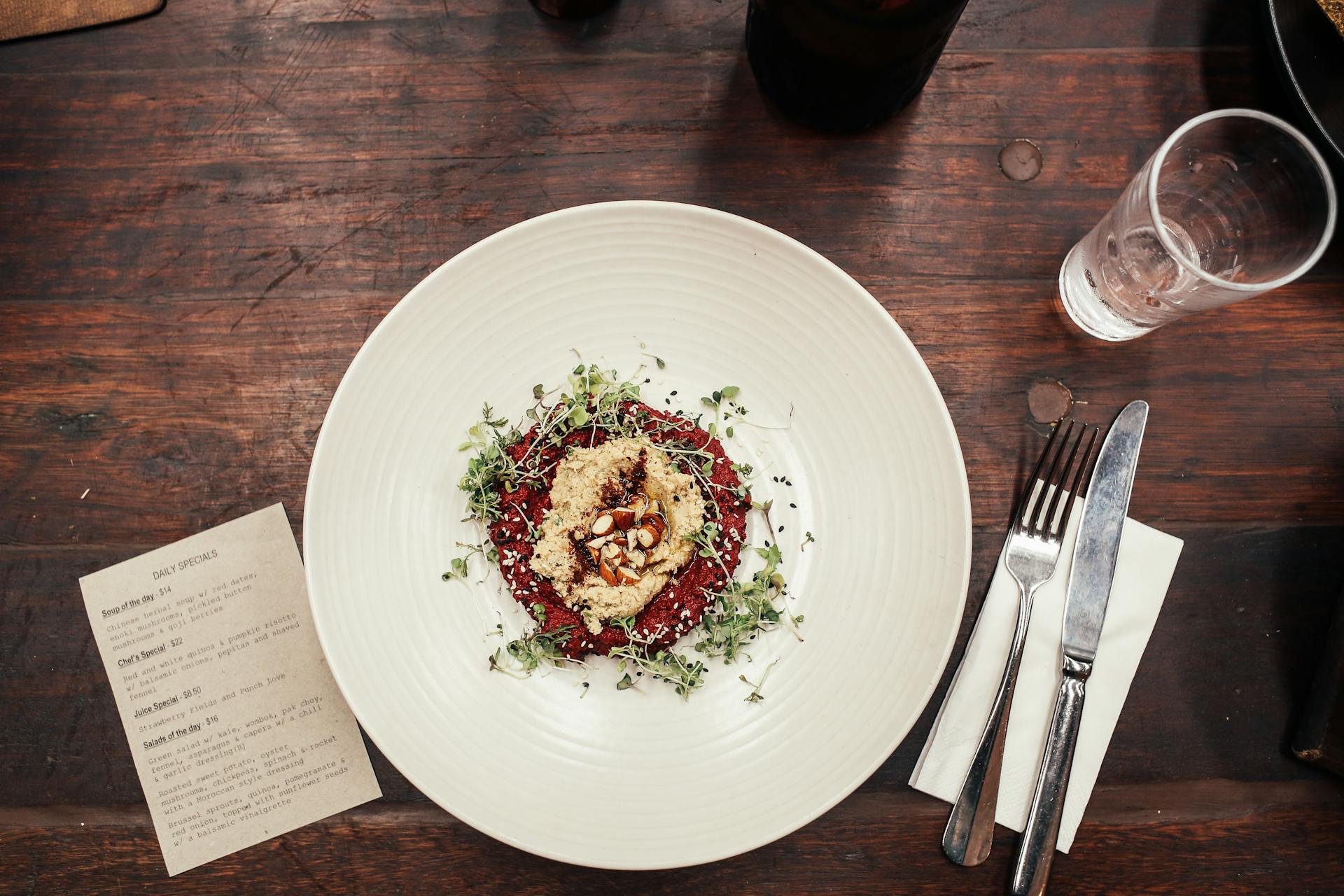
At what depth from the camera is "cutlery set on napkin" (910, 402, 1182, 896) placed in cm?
128

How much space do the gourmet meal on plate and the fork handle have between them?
0.36m

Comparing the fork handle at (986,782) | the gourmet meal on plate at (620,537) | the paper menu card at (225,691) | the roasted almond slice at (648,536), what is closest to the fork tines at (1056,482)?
the fork handle at (986,782)

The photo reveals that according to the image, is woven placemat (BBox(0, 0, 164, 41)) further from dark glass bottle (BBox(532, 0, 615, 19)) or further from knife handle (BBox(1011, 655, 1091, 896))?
knife handle (BBox(1011, 655, 1091, 896))

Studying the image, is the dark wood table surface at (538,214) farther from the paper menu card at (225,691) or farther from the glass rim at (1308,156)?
the glass rim at (1308,156)

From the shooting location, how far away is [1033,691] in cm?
131

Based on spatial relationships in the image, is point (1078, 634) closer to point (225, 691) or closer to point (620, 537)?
point (620, 537)

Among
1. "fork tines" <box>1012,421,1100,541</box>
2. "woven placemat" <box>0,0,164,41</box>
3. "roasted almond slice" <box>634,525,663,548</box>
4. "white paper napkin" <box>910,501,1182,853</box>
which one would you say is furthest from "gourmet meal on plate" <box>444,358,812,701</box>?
"woven placemat" <box>0,0,164,41</box>

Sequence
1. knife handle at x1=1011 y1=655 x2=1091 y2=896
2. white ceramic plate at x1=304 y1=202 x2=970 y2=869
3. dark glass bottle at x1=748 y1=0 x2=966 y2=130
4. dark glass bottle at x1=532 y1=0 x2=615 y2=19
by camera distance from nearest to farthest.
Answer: dark glass bottle at x1=748 y1=0 x2=966 y2=130 → white ceramic plate at x1=304 y1=202 x2=970 y2=869 → knife handle at x1=1011 y1=655 x2=1091 y2=896 → dark glass bottle at x1=532 y1=0 x2=615 y2=19

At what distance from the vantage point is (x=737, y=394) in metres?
1.30

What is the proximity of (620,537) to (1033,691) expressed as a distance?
2.48 feet

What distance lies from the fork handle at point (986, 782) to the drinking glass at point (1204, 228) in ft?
1.73

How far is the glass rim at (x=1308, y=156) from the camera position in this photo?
1.11 meters

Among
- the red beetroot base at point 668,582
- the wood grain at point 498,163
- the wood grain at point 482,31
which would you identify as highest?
the wood grain at point 482,31

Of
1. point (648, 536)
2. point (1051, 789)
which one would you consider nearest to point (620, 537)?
point (648, 536)
